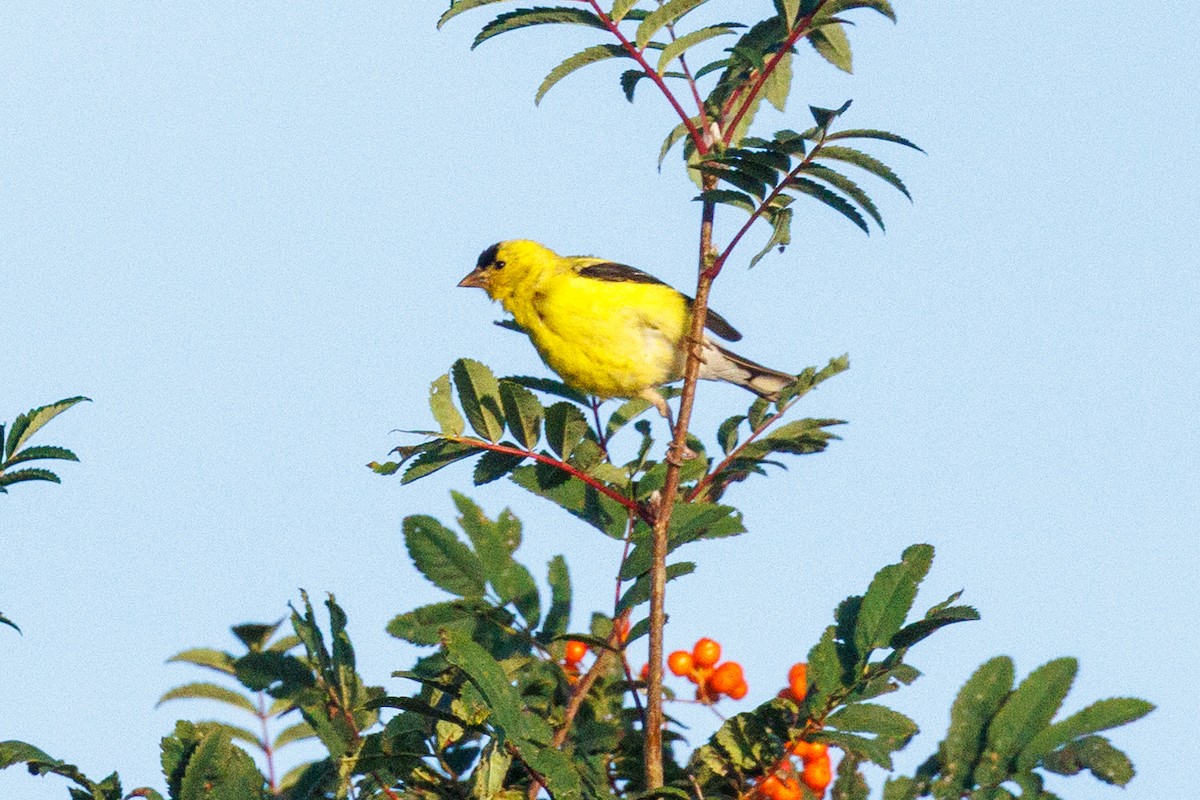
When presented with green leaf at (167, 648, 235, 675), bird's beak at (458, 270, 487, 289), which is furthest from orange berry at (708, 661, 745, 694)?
bird's beak at (458, 270, 487, 289)

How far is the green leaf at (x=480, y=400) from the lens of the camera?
140 inches

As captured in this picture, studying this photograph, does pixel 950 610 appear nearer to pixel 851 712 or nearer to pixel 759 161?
pixel 851 712

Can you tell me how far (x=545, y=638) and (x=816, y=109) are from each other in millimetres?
1496

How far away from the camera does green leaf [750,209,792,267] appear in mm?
3377

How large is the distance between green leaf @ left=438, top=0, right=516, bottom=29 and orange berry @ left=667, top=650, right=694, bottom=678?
1.81 meters

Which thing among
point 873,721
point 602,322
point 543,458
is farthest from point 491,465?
point 602,322

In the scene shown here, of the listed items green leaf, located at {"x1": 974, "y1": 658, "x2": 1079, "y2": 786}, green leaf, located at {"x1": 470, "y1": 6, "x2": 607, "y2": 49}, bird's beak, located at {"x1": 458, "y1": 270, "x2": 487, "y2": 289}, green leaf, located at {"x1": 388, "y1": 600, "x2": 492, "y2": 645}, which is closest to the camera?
green leaf, located at {"x1": 974, "y1": 658, "x2": 1079, "y2": 786}

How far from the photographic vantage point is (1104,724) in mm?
2570

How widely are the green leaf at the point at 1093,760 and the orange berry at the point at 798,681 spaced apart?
659 millimetres

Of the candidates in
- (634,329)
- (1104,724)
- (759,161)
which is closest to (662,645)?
(1104,724)

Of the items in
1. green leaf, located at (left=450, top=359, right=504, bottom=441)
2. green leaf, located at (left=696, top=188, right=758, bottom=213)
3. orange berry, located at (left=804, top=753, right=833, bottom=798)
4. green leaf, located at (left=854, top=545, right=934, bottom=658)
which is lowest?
orange berry, located at (left=804, top=753, right=833, bottom=798)

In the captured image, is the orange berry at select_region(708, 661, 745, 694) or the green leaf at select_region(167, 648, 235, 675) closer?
the orange berry at select_region(708, 661, 745, 694)

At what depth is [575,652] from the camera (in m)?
3.94

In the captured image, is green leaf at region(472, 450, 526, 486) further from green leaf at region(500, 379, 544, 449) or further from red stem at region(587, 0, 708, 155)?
red stem at region(587, 0, 708, 155)
